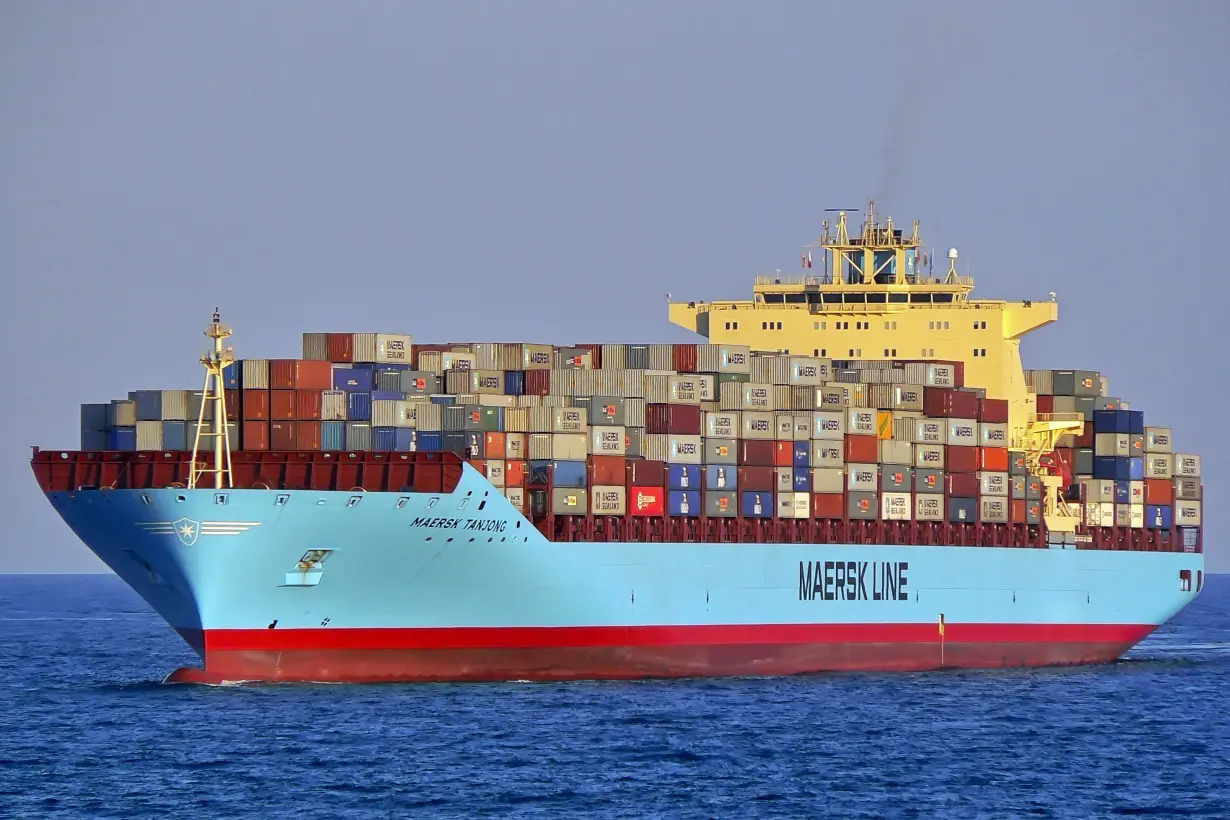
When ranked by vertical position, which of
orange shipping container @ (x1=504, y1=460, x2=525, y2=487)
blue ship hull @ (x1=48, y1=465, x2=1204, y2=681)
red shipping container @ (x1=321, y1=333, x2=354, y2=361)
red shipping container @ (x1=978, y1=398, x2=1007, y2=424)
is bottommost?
blue ship hull @ (x1=48, y1=465, x2=1204, y2=681)

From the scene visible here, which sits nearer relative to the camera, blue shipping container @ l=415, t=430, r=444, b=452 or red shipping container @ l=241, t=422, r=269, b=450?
red shipping container @ l=241, t=422, r=269, b=450

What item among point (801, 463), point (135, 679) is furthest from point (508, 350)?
point (135, 679)

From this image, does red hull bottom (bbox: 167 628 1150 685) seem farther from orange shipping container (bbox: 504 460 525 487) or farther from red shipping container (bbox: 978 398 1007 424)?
red shipping container (bbox: 978 398 1007 424)

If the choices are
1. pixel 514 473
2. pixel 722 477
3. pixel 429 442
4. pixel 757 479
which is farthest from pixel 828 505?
pixel 429 442

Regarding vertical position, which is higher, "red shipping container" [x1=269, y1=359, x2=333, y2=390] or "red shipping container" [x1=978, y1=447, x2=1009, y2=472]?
"red shipping container" [x1=269, y1=359, x2=333, y2=390]

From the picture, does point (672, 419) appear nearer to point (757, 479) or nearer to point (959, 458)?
point (757, 479)

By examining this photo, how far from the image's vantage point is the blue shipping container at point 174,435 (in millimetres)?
48688

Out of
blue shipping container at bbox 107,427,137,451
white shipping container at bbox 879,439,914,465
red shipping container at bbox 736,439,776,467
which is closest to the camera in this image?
blue shipping container at bbox 107,427,137,451

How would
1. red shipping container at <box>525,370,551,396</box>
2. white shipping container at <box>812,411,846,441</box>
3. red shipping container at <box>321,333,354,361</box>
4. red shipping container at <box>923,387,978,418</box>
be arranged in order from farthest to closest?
red shipping container at <box>923,387,978,418</box> → white shipping container at <box>812,411,846,441</box> → red shipping container at <box>525,370,551,396</box> → red shipping container at <box>321,333,354,361</box>

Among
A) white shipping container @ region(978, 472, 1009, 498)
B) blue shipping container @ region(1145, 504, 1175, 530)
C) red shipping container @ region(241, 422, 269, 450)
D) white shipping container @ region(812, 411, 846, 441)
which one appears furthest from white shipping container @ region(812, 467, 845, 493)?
red shipping container @ region(241, 422, 269, 450)

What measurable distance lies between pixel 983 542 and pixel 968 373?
743 cm

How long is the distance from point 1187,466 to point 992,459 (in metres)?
11.1

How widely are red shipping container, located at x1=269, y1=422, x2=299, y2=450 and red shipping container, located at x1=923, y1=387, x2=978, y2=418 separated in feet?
63.9

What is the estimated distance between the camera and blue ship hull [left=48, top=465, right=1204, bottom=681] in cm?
4606
